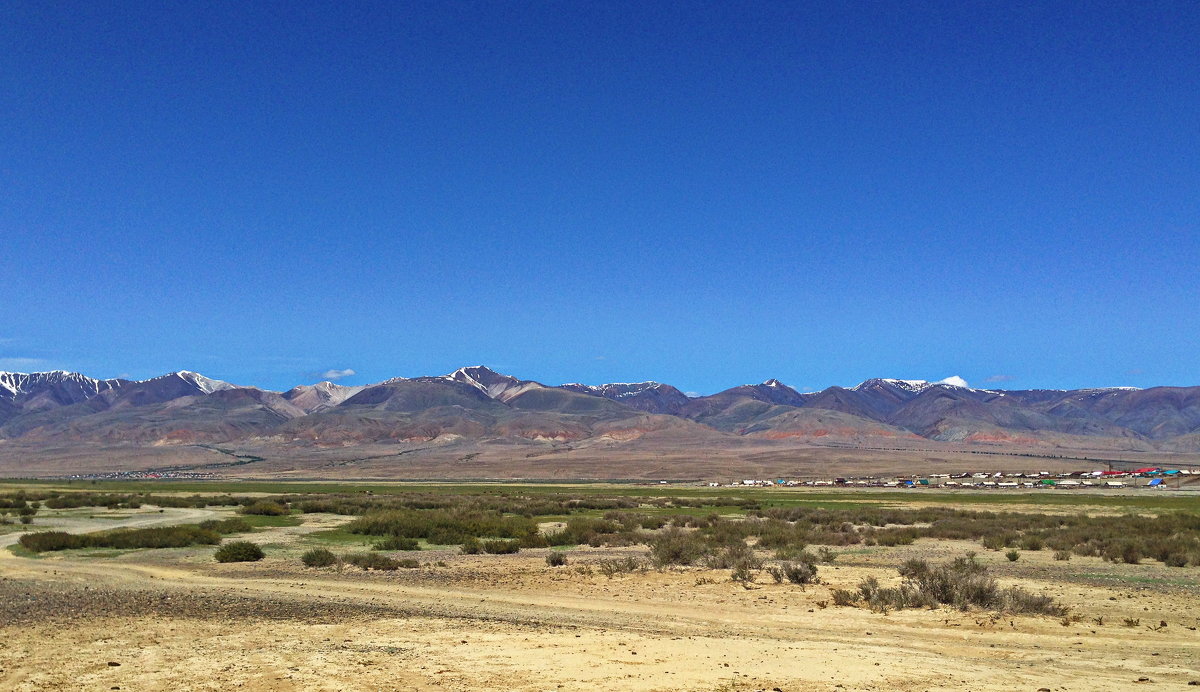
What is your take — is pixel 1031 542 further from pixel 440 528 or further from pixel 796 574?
pixel 440 528

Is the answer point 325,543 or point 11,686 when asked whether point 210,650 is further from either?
point 325,543

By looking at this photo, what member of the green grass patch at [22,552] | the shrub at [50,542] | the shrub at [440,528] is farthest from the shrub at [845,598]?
the shrub at [50,542]

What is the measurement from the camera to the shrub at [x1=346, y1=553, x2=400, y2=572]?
90.9 feet

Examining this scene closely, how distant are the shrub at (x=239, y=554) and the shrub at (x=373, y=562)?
3.26 m

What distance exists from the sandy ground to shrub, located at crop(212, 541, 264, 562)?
287cm

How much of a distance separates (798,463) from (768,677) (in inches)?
6943

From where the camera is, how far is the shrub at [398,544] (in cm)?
3440

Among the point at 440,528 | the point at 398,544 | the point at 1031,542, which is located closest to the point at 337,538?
the point at 440,528

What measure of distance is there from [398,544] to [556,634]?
66.6 feet

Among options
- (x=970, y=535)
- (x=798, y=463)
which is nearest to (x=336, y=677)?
(x=970, y=535)

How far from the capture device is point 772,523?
43.6 m

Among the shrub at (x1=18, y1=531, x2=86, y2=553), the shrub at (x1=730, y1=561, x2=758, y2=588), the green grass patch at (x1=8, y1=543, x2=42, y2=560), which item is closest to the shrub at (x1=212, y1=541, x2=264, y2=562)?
the green grass patch at (x1=8, y1=543, x2=42, y2=560)

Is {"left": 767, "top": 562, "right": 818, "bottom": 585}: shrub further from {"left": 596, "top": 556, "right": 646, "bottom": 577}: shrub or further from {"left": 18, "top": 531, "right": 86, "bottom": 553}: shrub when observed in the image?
{"left": 18, "top": 531, "right": 86, "bottom": 553}: shrub

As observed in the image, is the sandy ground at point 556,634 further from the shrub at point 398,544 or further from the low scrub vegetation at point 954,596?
the shrub at point 398,544
